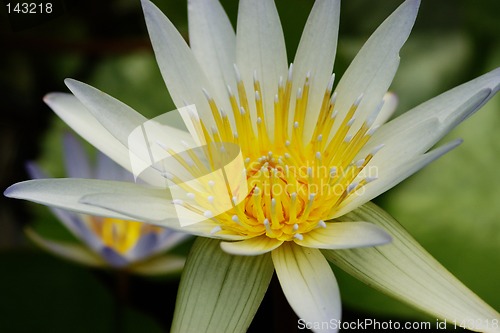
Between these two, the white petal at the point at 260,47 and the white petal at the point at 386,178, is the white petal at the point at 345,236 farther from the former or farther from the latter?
the white petal at the point at 260,47

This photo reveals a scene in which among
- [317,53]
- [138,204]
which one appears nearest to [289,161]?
[317,53]

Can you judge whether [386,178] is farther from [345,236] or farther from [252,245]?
[252,245]

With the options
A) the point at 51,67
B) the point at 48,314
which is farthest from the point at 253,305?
the point at 51,67

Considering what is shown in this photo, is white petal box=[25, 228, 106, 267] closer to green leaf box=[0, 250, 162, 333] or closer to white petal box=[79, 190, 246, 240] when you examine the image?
green leaf box=[0, 250, 162, 333]

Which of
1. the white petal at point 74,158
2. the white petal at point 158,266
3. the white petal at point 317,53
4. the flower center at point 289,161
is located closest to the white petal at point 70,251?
the white petal at point 158,266

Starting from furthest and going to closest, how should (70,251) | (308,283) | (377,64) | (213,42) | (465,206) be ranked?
1. (465,206)
2. (70,251)
3. (213,42)
4. (377,64)
5. (308,283)

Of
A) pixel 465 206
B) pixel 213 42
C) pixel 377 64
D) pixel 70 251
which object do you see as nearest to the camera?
pixel 377 64

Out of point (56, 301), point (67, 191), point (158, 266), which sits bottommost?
point (56, 301)
